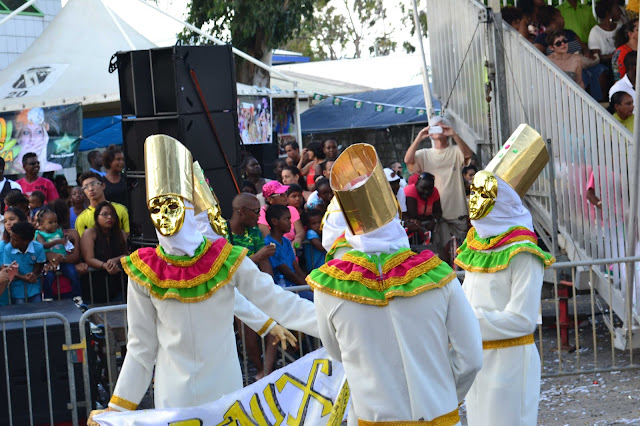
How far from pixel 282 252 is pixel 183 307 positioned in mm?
3823

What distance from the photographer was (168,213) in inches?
192

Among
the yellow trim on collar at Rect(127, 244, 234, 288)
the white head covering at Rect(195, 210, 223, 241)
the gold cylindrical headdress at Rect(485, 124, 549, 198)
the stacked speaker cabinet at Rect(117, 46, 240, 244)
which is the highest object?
the stacked speaker cabinet at Rect(117, 46, 240, 244)

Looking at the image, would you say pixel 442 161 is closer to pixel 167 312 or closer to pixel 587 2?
pixel 587 2

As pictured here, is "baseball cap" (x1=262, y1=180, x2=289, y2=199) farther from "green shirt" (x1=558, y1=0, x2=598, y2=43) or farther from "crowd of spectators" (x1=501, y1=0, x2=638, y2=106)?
"green shirt" (x1=558, y1=0, x2=598, y2=43)

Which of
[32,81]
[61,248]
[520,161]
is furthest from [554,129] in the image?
[32,81]

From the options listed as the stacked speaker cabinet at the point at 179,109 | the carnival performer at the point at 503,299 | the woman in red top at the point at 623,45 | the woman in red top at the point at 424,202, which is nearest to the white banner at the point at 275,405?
the carnival performer at the point at 503,299

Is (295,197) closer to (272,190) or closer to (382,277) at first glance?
(272,190)

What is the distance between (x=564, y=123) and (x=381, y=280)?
6067 millimetres

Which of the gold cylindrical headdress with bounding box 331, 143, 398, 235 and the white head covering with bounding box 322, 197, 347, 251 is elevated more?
the gold cylindrical headdress with bounding box 331, 143, 398, 235

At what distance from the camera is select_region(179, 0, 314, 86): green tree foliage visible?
64.4ft

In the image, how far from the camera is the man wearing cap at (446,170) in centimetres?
1132

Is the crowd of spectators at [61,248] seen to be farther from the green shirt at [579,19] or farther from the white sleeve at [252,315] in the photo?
the green shirt at [579,19]

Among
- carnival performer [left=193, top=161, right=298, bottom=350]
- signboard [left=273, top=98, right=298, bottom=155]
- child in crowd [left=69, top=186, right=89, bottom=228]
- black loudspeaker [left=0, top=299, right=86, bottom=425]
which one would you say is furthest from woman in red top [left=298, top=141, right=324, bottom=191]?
carnival performer [left=193, top=161, right=298, bottom=350]

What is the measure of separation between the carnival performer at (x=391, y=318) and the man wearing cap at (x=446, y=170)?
23.2 ft
